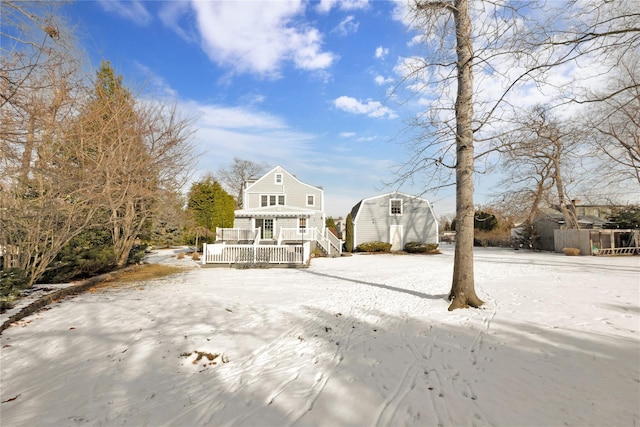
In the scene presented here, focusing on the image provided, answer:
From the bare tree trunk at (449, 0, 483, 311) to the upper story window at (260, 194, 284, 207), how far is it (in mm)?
20347

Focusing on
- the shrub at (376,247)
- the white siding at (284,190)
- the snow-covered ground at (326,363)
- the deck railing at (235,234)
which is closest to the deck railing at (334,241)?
the shrub at (376,247)

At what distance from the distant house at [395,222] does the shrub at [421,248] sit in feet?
3.11

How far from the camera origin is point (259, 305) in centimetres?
650

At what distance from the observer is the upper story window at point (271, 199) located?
25.7 metres

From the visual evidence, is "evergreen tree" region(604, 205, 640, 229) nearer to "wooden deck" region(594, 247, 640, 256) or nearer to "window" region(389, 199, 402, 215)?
"wooden deck" region(594, 247, 640, 256)

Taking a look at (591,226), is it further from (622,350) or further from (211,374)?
(211,374)

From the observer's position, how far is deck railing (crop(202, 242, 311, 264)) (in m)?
14.2

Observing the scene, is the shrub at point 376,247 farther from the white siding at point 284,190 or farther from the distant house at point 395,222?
the white siding at point 284,190

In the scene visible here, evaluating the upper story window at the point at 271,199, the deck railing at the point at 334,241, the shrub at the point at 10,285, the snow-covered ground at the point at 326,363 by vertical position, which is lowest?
the snow-covered ground at the point at 326,363

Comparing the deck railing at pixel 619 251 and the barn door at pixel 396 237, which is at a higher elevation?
the barn door at pixel 396 237

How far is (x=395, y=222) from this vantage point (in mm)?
24750

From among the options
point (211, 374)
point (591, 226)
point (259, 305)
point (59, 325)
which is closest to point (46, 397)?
point (211, 374)

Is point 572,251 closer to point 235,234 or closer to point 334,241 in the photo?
point 334,241

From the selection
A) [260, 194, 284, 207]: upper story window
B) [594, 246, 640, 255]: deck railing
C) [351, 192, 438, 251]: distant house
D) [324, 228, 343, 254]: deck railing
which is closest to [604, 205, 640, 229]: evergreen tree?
[594, 246, 640, 255]: deck railing
